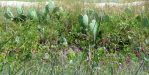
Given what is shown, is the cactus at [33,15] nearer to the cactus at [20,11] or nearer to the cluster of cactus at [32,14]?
the cluster of cactus at [32,14]

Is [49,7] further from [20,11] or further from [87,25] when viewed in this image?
[87,25]

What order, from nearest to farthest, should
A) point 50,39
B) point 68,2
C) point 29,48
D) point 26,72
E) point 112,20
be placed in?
point 26,72 → point 29,48 → point 50,39 → point 112,20 → point 68,2

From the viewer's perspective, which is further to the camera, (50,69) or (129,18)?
(129,18)

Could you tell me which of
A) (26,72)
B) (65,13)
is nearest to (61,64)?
(26,72)

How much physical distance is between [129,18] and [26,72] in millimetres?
5353

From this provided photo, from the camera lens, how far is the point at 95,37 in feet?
21.4

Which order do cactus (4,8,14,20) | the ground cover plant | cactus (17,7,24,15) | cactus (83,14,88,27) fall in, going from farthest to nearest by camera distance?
cactus (17,7,24,15), cactus (4,8,14,20), cactus (83,14,88,27), the ground cover plant

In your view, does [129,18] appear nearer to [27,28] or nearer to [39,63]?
[27,28]

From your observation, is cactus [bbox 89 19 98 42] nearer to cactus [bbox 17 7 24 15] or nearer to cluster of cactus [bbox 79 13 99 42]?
cluster of cactus [bbox 79 13 99 42]

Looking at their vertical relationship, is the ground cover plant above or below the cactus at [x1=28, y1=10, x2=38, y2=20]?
below

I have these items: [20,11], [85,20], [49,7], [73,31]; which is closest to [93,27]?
[85,20]

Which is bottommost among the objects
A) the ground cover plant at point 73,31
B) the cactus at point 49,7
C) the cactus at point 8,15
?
the ground cover plant at point 73,31

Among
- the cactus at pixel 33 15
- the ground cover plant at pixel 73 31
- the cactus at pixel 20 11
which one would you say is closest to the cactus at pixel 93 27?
the ground cover plant at pixel 73 31

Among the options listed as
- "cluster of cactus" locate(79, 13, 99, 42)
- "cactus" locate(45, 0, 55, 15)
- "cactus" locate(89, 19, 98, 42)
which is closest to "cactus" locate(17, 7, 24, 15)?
"cactus" locate(45, 0, 55, 15)
